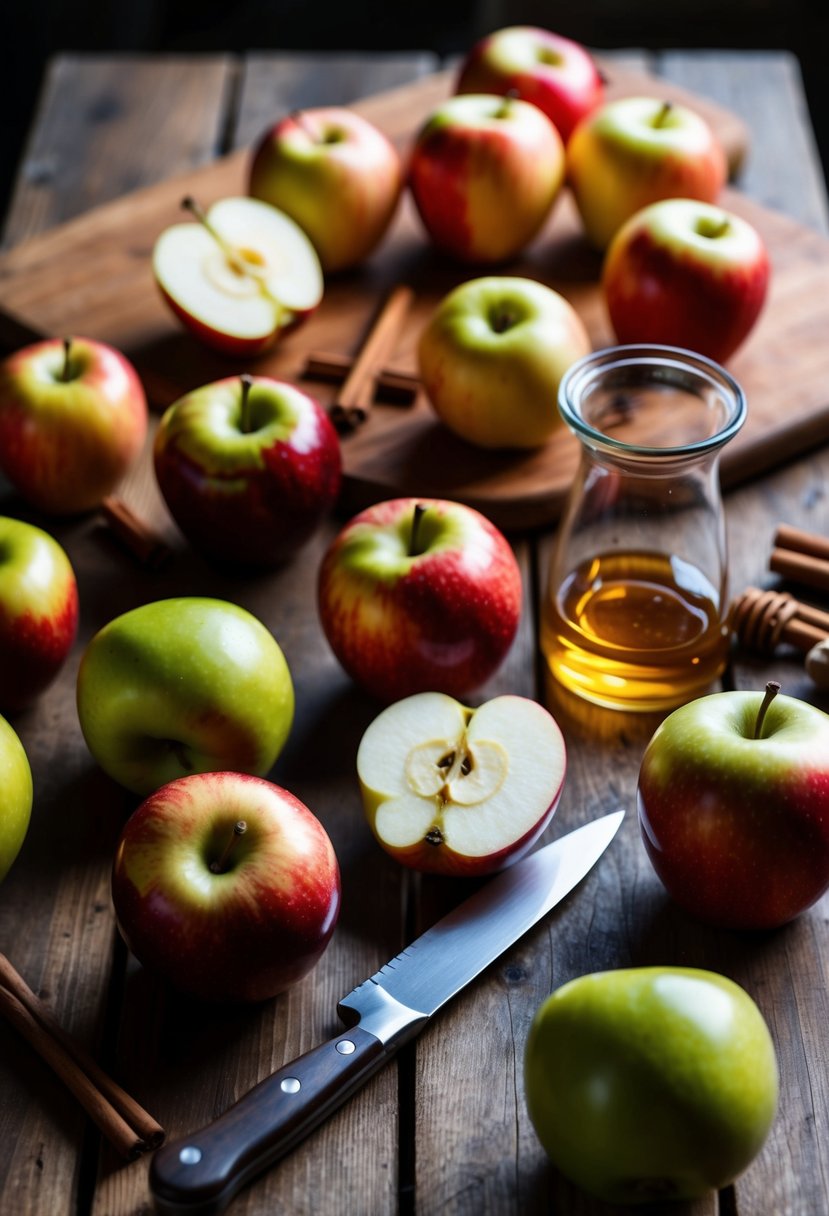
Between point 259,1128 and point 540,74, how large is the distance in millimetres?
1347

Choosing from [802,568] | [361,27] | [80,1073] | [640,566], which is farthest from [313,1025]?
[361,27]

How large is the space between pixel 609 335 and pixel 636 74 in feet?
2.13

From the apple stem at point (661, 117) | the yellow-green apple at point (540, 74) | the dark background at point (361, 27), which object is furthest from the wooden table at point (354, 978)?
the dark background at point (361, 27)

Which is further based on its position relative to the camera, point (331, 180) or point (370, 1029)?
point (331, 180)

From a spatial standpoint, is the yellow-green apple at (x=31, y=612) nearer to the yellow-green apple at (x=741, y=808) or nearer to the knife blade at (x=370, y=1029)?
the knife blade at (x=370, y=1029)

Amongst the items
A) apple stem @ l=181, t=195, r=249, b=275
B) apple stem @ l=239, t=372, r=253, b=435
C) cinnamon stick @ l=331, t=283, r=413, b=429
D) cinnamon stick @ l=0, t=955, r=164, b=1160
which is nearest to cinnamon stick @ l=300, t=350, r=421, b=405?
cinnamon stick @ l=331, t=283, r=413, b=429

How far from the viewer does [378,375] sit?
1429 mm

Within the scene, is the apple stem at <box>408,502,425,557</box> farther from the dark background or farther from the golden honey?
the dark background

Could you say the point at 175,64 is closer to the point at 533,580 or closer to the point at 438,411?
the point at 438,411

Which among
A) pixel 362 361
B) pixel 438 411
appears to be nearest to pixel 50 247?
pixel 362 361

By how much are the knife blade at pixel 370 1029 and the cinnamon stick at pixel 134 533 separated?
0.50 metres

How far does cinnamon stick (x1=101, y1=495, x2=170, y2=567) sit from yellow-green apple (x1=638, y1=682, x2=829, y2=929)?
0.55 m

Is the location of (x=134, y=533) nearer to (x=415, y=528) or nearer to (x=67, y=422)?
(x=67, y=422)

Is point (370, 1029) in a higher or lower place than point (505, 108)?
lower
